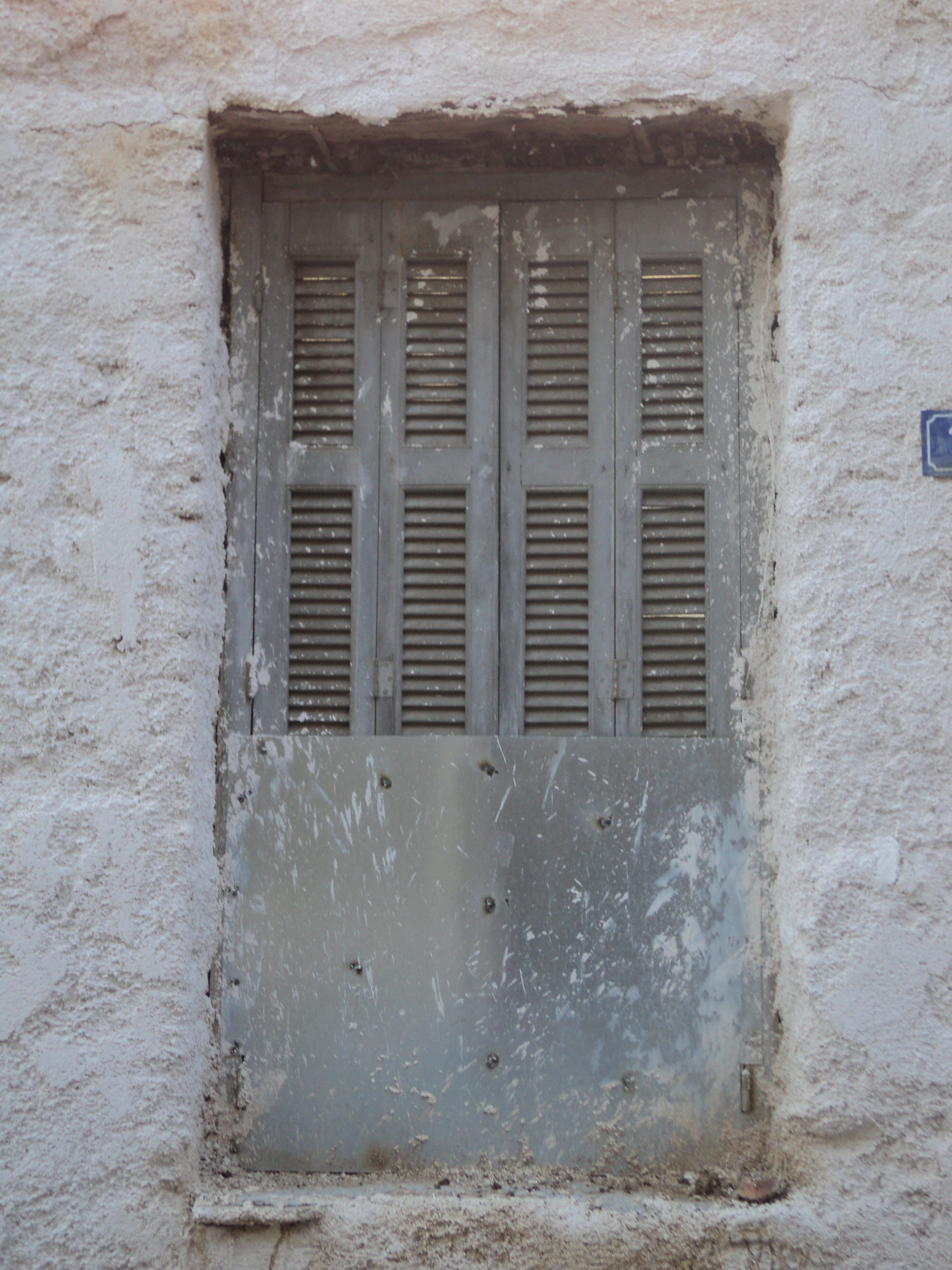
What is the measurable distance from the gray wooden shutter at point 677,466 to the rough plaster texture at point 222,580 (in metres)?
0.11

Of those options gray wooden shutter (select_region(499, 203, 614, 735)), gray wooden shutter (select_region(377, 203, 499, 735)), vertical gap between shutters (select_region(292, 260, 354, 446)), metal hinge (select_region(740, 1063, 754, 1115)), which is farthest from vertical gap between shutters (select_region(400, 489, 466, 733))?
metal hinge (select_region(740, 1063, 754, 1115))

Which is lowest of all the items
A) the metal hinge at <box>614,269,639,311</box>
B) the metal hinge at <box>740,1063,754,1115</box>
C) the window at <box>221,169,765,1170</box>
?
the metal hinge at <box>740,1063,754,1115</box>

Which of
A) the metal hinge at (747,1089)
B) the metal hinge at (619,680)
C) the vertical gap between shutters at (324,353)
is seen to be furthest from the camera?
the vertical gap between shutters at (324,353)

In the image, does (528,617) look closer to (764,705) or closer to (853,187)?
(764,705)

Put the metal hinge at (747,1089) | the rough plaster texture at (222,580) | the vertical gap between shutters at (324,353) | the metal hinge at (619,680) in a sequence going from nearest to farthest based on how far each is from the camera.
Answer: the rough plaster texture at (222,580) → the metal hinge at (747,1089) → the metal hinge at (619,680) → the vertical gap between shutters at (324,353)

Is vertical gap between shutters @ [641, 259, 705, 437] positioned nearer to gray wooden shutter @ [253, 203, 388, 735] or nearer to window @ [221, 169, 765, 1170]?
window @ [221, 169, 765, 1170]

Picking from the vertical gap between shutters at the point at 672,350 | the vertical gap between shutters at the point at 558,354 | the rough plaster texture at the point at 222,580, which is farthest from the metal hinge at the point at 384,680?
the vertical gap between shutters at the point at 672,350

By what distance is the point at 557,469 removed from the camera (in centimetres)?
299

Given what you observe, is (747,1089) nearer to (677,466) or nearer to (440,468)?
(677,466)

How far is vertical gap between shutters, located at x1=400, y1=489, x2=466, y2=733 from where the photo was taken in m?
2.96

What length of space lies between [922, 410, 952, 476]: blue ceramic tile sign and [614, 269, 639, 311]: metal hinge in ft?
2.49

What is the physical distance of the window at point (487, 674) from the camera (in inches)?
111

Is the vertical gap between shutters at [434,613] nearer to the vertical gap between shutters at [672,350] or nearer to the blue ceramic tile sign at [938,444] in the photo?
the vertical gap between shutters at [672,350]

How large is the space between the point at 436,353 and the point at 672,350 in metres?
0.58
